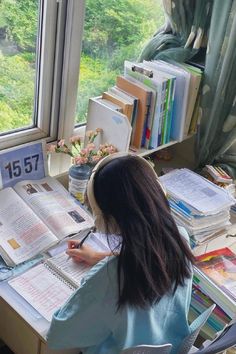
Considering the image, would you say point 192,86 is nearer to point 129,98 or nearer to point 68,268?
point 129,98

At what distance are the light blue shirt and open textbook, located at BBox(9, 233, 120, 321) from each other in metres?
0.14

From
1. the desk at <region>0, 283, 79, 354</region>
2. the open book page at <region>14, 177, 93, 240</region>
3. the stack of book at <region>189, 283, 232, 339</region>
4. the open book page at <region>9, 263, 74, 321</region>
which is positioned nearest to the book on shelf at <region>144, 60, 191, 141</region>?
the open book page at <region>14, 177, 93, 240</region>

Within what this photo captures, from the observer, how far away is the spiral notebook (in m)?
1.35

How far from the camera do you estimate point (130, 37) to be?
83.0 inches

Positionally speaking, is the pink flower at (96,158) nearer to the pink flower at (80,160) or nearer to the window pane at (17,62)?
the pink flower at (80,160)

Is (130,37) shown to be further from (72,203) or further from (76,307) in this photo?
(76,307)

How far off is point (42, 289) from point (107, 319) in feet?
1.06

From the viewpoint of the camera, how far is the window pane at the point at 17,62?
5.47 ft

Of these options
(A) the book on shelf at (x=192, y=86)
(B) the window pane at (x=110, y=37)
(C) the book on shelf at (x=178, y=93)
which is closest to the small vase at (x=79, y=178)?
(B) the window pane at (x=110, y=37)

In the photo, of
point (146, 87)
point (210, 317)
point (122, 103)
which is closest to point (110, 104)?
point (122, 103)

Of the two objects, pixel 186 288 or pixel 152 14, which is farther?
pixel 152 14

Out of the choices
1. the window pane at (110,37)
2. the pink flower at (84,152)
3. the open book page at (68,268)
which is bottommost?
the open book page at (68,268)

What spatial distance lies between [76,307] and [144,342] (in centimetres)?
19

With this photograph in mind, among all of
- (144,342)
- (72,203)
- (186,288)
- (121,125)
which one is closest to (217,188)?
(121,125)
